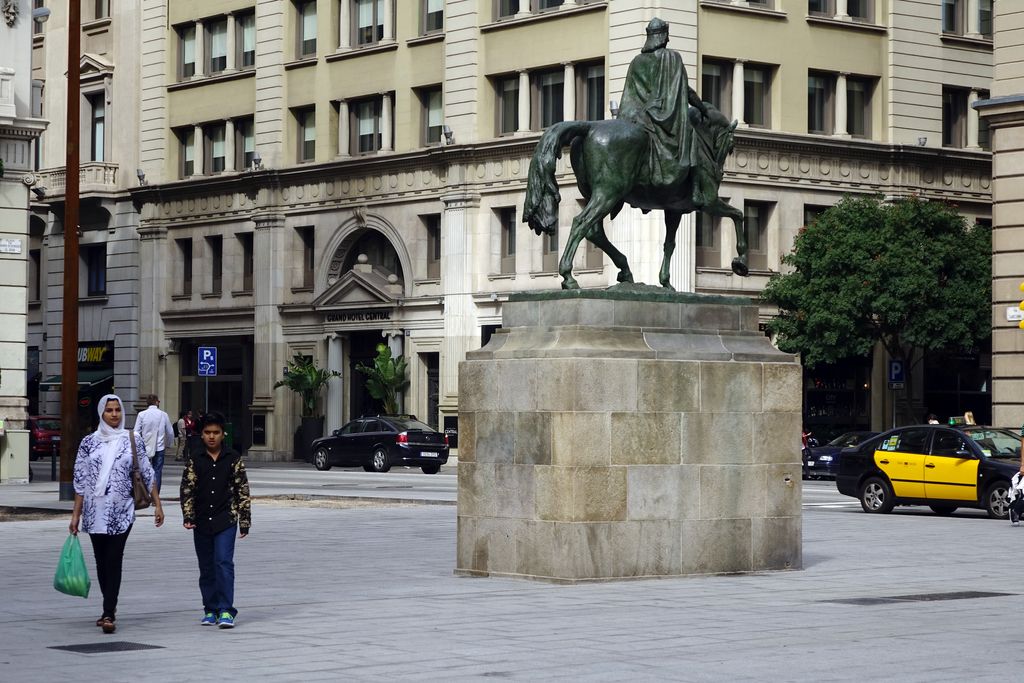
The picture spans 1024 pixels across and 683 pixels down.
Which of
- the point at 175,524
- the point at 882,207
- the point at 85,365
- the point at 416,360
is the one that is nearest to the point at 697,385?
the point at 175,524

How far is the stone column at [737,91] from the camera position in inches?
2008

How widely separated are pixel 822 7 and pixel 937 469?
2672 cm

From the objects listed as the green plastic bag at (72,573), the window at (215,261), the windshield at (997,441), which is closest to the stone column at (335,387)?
the window at (215,261)

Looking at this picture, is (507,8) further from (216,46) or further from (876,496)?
(876,496)

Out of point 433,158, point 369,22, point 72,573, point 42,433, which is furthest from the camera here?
point 369,22

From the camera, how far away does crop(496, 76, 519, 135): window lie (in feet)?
177

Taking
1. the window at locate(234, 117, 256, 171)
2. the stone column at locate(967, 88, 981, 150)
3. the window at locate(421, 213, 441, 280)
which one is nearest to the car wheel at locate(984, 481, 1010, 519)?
the stone column at locate(967, 88, 981, 150)

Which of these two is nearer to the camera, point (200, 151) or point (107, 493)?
point (107, 493)

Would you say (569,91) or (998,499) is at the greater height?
(569,91)

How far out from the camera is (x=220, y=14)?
63750mm

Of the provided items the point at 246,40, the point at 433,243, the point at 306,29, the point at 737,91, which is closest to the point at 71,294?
the point at 737,91

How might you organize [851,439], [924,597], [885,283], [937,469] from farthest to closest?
[885,283]
[851,439]
[937,469]
[924,597]

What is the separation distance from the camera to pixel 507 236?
5434 centimetres

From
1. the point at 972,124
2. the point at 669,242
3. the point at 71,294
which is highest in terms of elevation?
the point at 972,124
